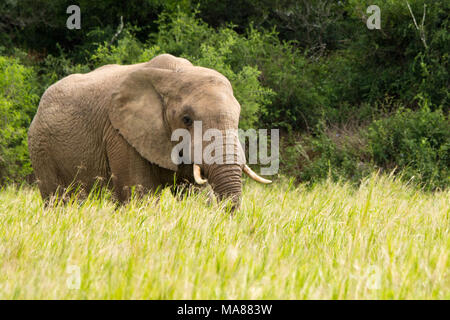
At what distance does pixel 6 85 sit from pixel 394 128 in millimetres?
7012

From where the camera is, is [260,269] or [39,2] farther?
[39,2]

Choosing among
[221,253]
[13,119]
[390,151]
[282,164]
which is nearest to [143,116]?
[221,253]

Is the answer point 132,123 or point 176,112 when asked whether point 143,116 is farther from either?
point 176,112

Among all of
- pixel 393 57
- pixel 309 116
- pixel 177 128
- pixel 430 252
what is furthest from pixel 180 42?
pixel 430 252

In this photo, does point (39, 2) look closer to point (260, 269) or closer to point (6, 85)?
point (6, 85)

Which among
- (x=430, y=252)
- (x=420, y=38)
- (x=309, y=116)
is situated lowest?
(x=309, y=116)

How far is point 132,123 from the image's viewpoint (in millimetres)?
6016

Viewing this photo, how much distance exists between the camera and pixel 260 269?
3574mm

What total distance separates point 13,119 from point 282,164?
4970 millimetres

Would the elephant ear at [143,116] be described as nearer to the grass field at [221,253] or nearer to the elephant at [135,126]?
the elephant at [135,126]

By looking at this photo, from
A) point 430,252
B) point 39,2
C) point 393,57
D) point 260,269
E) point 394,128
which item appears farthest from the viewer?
point 39,2

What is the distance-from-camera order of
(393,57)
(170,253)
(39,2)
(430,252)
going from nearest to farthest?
(170,253) < (430,252) < (393,57) < (39,2)

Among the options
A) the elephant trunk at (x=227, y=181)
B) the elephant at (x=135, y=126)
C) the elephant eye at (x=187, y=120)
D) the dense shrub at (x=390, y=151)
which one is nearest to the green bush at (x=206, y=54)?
the dense shrub at (x=390, y=151)

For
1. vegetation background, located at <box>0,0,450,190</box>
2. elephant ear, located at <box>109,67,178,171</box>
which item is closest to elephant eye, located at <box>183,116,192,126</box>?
elephant ear, located at <box>109,67,178,171</box>
